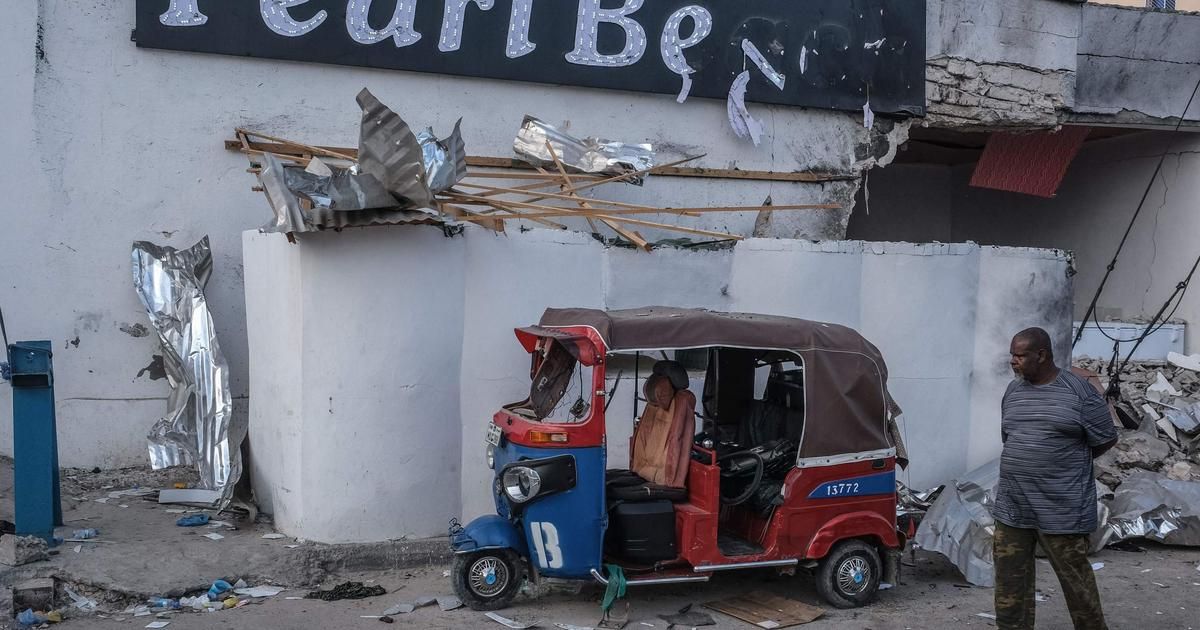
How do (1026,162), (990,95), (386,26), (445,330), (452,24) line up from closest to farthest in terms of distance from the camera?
(445,330), (386,26), (452,24), (990,95), (1026,162)

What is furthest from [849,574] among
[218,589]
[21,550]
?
[21,550]

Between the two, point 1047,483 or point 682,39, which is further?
point 682,39

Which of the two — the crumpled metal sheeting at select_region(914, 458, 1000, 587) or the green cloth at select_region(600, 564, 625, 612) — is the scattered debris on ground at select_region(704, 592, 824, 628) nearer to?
the green cloth at select_region(600, 564, 625, 612)

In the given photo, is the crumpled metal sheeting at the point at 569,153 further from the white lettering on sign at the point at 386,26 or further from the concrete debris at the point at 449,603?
the concrete debris at the point at 449,603

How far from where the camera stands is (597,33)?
33.8 feet

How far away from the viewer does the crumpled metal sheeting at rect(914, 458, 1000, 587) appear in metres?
7.47

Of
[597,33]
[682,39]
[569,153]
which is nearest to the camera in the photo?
[569,153]

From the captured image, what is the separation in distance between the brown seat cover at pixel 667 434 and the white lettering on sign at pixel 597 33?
4.55m

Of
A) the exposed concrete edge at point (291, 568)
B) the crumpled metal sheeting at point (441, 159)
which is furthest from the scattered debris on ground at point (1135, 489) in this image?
the crumpled metal sheeting at point (441, 159)

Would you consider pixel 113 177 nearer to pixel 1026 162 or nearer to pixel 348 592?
pixel 348 592

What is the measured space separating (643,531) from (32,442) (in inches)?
158

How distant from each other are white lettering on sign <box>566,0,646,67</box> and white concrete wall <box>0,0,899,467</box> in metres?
2.03

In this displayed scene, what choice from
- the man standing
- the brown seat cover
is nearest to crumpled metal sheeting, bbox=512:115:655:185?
the brown seat cover

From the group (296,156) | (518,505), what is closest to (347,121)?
(296,156)
